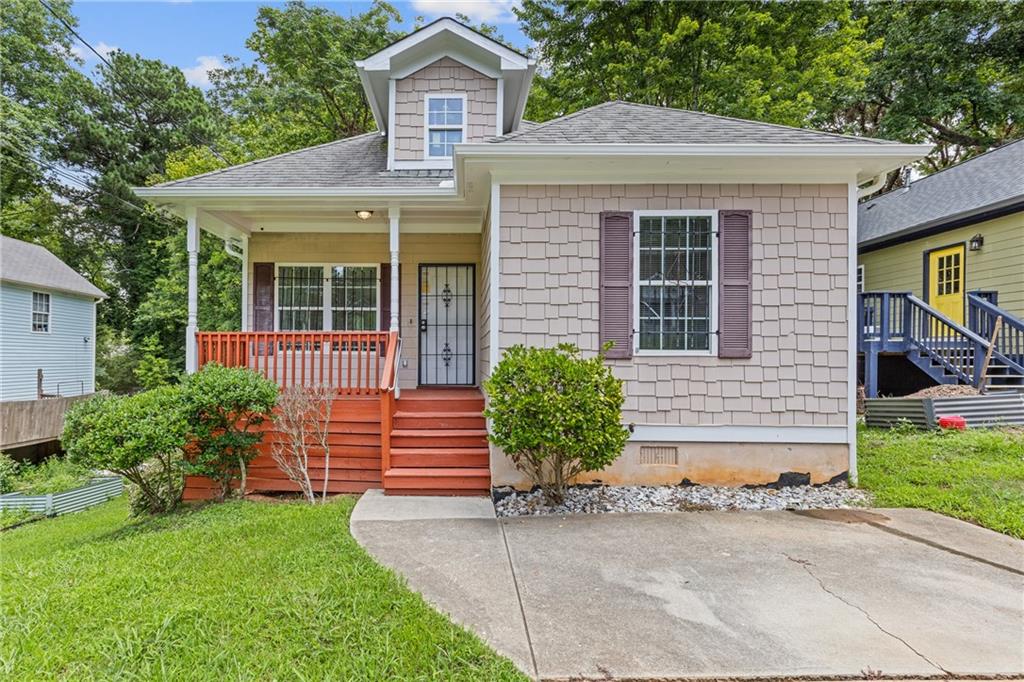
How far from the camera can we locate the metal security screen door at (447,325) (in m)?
7.66

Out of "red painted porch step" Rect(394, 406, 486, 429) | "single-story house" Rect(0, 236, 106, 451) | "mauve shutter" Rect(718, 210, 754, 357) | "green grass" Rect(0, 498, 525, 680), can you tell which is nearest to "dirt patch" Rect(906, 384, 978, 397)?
"mauve shutter" Rect(718, 210, 754, 357)

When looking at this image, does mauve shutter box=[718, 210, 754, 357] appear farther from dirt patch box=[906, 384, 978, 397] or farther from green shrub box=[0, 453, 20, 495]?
green shrub box=[0, 453, 20, 495]

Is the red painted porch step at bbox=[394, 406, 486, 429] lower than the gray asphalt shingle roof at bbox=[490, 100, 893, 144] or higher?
lower

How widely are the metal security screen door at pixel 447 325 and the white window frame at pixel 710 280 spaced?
3.21 metres

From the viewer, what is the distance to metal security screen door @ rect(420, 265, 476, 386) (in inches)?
301

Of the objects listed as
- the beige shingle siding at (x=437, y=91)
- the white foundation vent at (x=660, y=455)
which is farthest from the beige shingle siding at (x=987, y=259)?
the beige shingle siding at (x=437, y=91)

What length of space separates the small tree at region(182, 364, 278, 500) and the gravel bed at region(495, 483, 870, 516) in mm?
2710

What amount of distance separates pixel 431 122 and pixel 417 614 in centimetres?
687

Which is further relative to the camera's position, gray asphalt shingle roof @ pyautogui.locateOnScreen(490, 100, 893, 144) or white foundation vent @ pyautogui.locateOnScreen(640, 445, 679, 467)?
white foundation vent @ pyautogui.locateOnScreen(640, 445, 679, 467)

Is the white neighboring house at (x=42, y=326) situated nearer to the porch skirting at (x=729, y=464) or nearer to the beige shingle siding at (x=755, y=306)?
the beige shingle siding at (x=755, y=306)

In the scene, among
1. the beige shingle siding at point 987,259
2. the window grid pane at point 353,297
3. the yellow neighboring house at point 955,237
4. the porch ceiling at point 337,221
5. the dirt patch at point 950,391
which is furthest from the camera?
the yellow neighboring house at point 955,237

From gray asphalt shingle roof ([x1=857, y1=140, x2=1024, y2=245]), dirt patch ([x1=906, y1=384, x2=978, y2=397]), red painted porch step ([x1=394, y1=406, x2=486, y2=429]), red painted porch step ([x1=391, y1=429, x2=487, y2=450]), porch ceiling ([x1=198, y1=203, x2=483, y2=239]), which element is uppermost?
gray asphalt shingle roof ([x1=857, y1=140, x2=1024, y2=245])

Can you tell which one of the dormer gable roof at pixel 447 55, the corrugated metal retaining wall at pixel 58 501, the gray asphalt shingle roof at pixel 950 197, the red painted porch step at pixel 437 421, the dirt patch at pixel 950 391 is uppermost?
the dormer gable roof at pixel 447 55

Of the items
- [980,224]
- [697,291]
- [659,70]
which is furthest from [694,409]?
[659,70]
